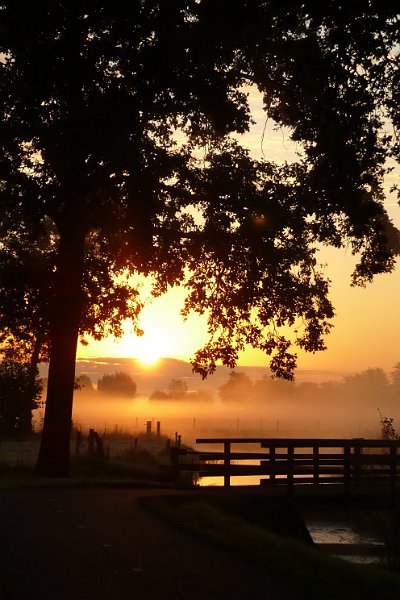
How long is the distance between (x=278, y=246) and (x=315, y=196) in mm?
Answer: 4174

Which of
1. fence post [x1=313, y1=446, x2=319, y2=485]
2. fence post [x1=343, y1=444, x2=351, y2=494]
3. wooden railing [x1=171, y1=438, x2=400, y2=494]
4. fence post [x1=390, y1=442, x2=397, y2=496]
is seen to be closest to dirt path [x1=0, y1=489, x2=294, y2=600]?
wooden railing [x1=171, y1=438, x2=400, y2=494]

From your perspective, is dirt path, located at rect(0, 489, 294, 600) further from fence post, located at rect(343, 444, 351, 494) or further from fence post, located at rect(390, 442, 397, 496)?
fence post, located at rect(390, 442, 397, 496)

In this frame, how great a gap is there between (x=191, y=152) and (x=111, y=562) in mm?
19494

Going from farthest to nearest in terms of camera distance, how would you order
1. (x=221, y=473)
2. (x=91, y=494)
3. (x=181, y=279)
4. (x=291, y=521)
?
(x=181, y=279), (x=221, y=473), (x=291, y=521), (x=91, y=494)

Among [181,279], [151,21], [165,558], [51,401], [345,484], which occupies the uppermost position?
[151,21]

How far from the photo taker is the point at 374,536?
2050 cm

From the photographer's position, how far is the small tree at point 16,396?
4934 cm

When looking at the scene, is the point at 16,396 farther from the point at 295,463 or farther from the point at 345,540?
the point at 345,540

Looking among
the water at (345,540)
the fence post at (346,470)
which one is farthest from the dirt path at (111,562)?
the fence post at (346,470)

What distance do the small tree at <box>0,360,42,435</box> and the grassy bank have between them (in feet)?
105

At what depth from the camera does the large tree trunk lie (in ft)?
81.3

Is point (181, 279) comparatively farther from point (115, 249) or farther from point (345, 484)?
point (345, 484)

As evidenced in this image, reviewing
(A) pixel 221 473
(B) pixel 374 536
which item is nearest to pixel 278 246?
(A) pixel 221 473

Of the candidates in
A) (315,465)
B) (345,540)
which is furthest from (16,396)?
(345,540)
